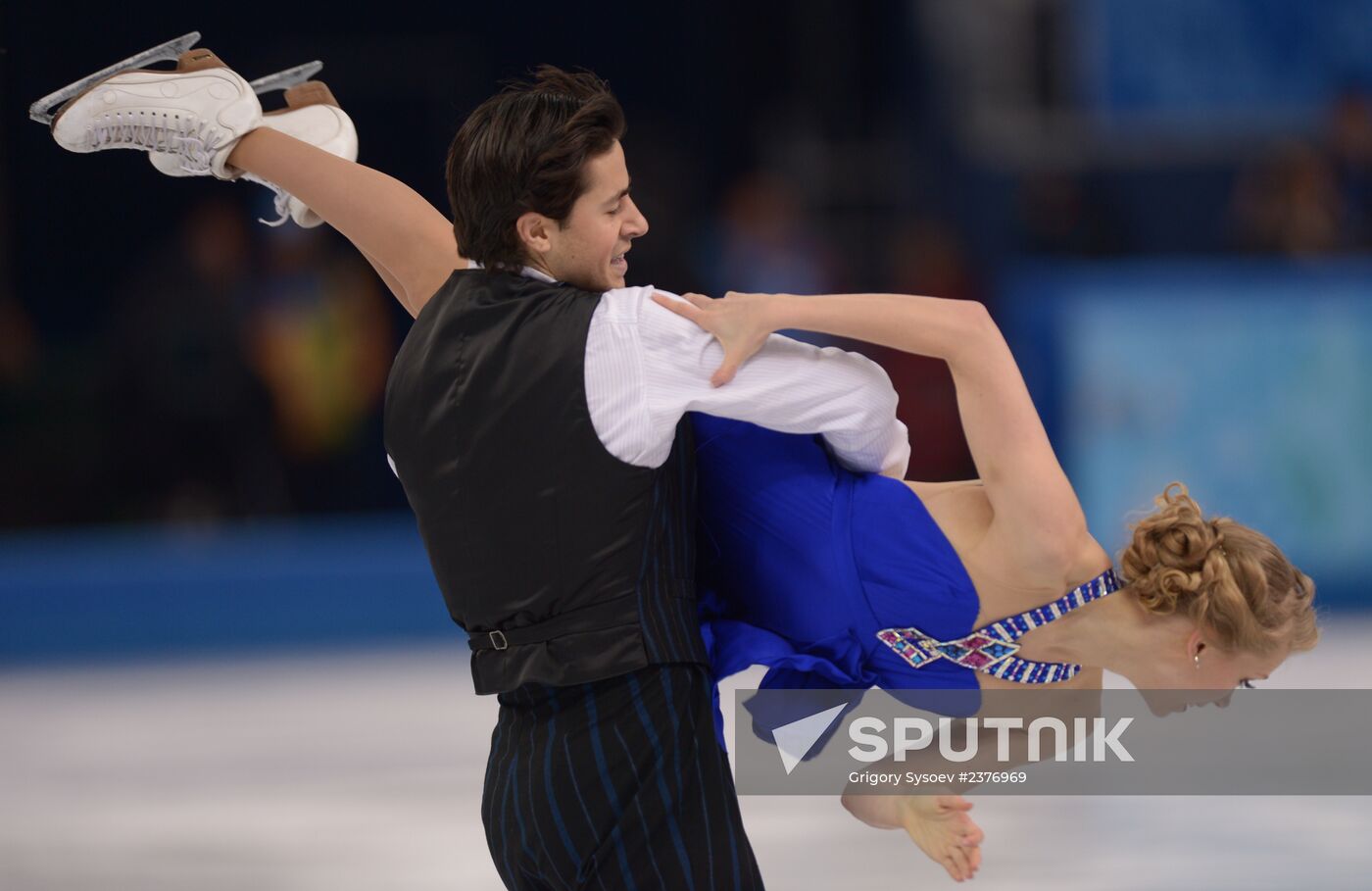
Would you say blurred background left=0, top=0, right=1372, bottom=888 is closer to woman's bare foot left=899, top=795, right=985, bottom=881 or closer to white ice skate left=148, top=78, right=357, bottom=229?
woman's bare foot left=899, top=795, right=985, bottom=881

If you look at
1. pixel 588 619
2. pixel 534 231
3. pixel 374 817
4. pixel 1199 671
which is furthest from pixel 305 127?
pixel 374 817

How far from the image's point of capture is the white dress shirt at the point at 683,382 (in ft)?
7.31

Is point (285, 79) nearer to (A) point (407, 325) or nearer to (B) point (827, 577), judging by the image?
(B) point (827, 577)

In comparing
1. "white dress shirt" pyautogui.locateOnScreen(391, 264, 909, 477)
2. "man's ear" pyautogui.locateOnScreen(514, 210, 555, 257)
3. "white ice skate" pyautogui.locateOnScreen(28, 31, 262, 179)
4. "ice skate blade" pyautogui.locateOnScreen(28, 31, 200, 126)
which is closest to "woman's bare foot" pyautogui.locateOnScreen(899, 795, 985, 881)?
"white dress shirt" pyautogui.locateOnScreen(391, 264, 909, 477)

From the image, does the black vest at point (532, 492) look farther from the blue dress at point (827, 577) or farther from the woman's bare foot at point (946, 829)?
the woman's bare foot at point (946, 829)

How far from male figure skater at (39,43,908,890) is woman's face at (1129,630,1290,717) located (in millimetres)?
640

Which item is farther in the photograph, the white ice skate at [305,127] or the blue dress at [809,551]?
the white ice skate at [305,127]

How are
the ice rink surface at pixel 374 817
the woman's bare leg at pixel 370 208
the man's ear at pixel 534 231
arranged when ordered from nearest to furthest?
the man's ear at pixel 534 231
the woman's bare leg at pixel 370 208
the ice rink surface at pixel 374 817

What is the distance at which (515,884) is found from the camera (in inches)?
98.6

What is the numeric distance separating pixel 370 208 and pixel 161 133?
377 mm

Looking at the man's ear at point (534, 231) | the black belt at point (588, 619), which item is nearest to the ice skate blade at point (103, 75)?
the man's ear at point (534, 231)

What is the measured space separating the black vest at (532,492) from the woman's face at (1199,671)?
2.65ft

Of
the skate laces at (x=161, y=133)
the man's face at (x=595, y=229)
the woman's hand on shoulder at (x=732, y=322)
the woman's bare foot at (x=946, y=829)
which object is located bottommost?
the woman's bare foot at (x=946, y=829)

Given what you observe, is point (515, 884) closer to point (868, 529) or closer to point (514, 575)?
point (514, 575)
